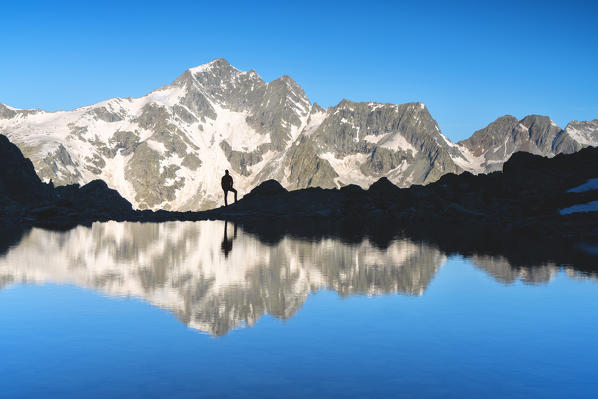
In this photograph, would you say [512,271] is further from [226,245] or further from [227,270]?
[226,245]

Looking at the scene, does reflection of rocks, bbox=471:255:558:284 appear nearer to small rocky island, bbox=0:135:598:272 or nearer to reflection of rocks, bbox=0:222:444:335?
reflection of rocks, bbox=0:222:444:335

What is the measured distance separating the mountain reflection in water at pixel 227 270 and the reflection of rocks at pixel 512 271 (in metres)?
0.04

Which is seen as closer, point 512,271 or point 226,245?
point 512,271

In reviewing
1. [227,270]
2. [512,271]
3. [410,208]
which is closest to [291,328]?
[227,270]

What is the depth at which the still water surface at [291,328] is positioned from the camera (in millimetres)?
10227

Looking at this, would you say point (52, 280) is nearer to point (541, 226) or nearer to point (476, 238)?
point (476, 238)

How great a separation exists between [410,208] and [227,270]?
42.3m

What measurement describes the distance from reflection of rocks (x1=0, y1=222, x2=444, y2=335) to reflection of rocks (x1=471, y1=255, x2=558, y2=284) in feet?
6.94

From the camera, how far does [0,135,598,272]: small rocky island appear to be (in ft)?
146

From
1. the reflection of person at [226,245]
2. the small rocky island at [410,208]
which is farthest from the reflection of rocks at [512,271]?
the small rocky island at [410,208]

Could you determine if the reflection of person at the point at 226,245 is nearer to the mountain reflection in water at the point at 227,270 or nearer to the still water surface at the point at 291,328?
the mountain reflection in water at the point at 227,270

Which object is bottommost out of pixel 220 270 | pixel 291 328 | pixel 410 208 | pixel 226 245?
pixel 291 328

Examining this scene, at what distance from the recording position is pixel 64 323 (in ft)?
45.6

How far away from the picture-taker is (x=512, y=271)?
23.5 meters
